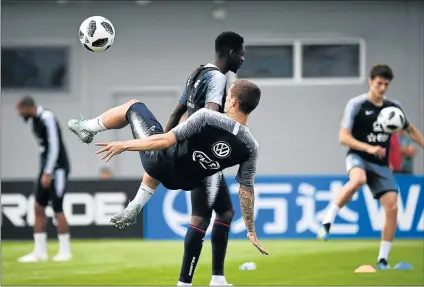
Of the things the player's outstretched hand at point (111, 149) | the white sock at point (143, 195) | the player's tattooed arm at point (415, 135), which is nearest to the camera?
the player's outstretched hand at point (111, 149)

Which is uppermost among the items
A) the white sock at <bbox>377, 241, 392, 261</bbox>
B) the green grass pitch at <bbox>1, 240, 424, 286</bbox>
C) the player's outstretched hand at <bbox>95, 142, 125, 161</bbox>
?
the player's outstretched hand at <bbox>95, 142, 125, 161</bbox>

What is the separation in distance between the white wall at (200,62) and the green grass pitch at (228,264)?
6435mm

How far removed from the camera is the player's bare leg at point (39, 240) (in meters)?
14.2

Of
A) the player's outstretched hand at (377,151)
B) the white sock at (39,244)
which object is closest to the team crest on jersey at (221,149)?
the player's outstretched hand at (377,151)

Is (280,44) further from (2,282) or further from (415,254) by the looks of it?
(2,282)

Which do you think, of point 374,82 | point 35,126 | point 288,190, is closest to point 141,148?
point 374,82

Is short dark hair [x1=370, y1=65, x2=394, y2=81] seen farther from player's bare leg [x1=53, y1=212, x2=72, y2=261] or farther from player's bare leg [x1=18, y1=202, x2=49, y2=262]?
player's bare leg [x1=18, y1=202, x2=49, y2=262]

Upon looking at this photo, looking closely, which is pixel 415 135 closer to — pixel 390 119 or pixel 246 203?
pixel 390 119

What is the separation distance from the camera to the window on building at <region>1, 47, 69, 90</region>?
23344 mm

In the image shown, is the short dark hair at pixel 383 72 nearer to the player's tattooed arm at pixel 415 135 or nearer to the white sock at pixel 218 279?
the player's tattooed arm at pixel 415 135

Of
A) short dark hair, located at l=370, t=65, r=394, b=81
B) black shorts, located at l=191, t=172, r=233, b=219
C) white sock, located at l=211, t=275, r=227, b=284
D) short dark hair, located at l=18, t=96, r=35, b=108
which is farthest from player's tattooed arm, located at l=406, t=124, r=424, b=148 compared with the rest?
short dark hair, located at l=18, t=96, r=35, b=108

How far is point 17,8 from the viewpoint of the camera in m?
22.9

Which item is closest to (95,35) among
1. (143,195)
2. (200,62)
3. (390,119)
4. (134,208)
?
(143,195)

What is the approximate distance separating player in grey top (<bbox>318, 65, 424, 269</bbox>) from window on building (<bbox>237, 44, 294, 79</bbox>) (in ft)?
34.0
